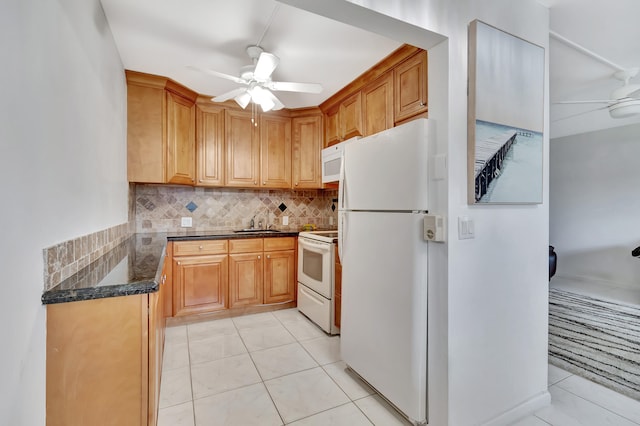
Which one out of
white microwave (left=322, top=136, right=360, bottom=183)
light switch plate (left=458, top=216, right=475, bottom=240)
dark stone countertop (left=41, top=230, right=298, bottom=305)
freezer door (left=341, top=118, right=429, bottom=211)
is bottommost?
dark stone countertop (left=41, top=230, right=298, bottom=305)

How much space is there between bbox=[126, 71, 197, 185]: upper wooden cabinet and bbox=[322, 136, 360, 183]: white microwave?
152 cm

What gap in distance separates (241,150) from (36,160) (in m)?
2.46

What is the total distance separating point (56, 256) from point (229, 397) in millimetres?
1290

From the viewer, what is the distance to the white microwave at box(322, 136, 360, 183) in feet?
9.93

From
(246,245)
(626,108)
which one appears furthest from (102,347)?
(626,108)

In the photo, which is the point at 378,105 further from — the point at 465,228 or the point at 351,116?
the point at 465,228

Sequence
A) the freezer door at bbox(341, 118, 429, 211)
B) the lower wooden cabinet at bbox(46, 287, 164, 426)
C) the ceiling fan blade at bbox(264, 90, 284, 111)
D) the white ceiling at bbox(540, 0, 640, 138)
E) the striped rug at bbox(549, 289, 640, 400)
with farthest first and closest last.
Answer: the ceiling fan blade at bbox(264, 90, 284, 111)
the striped rug at bbox(549, 289, 640, 400)
the white ceiling at bbox(540, 0, 640, 138)
the freezer door at bbox(341, 118, 429, 211)
the lower wooden cabinet at bbox(46, 287, 164, 426)

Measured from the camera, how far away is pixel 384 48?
2232 mm

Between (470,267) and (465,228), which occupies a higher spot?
(465,228)

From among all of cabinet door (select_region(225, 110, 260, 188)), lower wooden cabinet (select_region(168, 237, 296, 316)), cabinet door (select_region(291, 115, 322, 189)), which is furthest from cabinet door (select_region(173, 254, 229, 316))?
cabinet door (select_region(291, 115, 322, 189))

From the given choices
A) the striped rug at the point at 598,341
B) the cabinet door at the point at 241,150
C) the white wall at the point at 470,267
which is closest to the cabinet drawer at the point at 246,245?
the cabinet door at the point at 241,150

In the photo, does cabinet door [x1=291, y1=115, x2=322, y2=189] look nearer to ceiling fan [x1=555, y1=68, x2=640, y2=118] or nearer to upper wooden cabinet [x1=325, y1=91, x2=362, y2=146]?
upper wooden cabinet [x1=325, y1=91, x2=362, y2=146]

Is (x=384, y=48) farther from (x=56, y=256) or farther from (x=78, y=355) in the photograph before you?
(x=78, y=355)

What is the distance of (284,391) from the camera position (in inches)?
74.2
